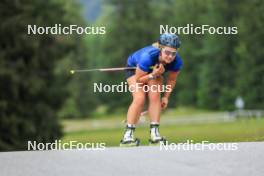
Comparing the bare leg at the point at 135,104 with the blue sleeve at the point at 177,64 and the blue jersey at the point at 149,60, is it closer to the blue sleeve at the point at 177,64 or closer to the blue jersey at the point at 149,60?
the blue jersey at the point at 149,60

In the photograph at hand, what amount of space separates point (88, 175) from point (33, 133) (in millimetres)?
27565

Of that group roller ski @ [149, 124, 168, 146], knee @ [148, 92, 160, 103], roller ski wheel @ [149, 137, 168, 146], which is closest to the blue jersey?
knee @ [148, 92, 160, 103]

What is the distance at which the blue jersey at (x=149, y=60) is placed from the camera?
22.7ft

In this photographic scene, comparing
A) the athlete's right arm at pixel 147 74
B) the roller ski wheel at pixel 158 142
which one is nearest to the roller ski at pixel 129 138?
the roller ski wheel at pixel 158 142

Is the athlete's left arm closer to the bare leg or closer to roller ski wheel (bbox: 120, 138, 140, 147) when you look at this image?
the bare leg

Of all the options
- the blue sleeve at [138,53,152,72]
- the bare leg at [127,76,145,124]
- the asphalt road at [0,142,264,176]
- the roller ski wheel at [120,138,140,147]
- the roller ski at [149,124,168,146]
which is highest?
the blue sleeve at [138,53,152,72]

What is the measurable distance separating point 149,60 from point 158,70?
0.12 meters

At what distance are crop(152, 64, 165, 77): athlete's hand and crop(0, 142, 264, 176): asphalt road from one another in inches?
30.4

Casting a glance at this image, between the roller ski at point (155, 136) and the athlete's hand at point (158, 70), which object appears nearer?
the athlete's hand at point (158, 70)

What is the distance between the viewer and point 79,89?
64.4m

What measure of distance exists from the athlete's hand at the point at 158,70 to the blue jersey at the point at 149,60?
4 centimetres

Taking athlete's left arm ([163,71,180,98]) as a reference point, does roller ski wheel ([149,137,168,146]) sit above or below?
below

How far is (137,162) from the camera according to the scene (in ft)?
22.7

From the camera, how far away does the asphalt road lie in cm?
647
